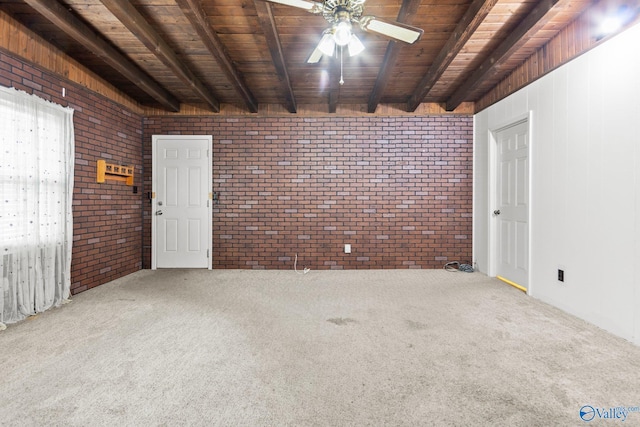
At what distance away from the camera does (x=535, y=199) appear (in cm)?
348

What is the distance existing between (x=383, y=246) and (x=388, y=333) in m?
2.46

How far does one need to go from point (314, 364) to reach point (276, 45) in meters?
2.96

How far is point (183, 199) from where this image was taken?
491 cm

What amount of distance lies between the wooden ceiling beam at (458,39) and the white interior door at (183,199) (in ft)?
11.3

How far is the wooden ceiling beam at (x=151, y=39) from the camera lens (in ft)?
7.97

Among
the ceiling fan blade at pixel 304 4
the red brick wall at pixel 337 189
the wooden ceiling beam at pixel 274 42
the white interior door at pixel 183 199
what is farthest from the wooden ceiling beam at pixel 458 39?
the white interior door at pixel 183 199

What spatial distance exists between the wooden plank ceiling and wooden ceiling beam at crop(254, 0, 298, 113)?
0.01 meters

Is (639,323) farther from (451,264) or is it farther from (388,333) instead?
(451,264)

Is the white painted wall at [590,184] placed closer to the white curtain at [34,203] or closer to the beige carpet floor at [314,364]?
the beige carpet floor at [314,364]

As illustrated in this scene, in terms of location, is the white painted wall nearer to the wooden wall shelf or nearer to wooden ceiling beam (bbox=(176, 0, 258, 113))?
wooden ceiling beam (bbox=(176, 0, 258, 113))

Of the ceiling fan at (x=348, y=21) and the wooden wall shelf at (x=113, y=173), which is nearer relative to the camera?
the ceiling fan at (x=348, y=21)


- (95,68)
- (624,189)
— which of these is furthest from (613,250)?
(95,68)

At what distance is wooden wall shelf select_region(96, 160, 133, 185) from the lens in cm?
390

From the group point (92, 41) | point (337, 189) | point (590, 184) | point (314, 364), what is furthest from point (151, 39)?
point (590, 184)
